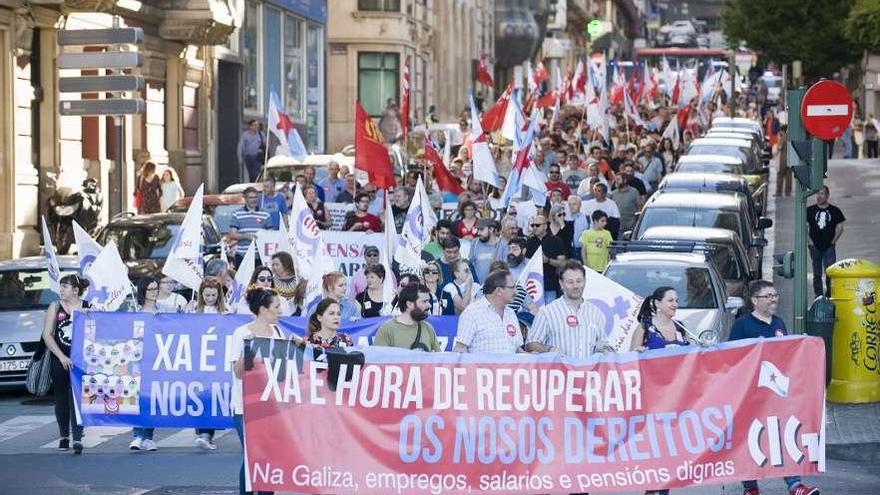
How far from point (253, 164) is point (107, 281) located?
2037 cm

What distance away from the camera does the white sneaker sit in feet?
45.9

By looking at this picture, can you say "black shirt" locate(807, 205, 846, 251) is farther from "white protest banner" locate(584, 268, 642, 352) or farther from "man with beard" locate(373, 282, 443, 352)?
"man with beard" locate(373, 282, 443, 352)

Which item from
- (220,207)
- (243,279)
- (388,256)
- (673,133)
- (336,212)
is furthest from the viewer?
(673,133)

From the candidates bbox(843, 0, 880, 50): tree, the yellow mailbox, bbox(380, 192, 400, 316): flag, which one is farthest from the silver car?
bbox(843, 0, 880, 50): tree

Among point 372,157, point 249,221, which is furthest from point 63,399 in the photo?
point 249,221

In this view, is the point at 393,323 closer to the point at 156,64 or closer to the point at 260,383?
the point at 260,383

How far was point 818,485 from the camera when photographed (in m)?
12.2

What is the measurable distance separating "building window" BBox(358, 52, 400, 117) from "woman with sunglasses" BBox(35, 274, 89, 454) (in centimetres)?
3991

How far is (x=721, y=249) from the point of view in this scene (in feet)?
63.1

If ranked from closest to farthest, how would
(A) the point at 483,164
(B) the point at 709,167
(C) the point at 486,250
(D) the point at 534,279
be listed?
(D) the point at 534,279, (C) the point at 486,250, (A) the point at 483,164, (B) the point at 709,167

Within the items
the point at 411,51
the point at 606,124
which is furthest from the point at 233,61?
the point at 411,51

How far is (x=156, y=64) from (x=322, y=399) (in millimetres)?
25320

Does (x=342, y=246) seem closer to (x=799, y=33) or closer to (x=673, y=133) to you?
(x=673, y=133)

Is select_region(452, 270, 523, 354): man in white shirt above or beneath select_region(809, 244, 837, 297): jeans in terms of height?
above
